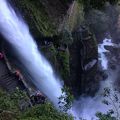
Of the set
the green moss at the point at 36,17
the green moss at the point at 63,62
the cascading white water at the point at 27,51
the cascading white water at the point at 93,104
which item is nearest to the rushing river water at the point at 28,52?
the cascading white water at the point at 27,51

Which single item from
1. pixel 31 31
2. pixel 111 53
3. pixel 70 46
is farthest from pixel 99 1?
pixel 111 53

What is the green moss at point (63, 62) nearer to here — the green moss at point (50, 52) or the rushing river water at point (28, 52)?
the green moss at point (50, 52)

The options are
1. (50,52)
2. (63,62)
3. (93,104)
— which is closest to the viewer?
(50,52)

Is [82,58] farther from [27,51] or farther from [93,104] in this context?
[27,51]

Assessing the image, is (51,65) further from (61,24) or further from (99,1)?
(99,1)

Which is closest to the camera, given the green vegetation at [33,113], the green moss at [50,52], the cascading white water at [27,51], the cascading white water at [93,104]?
the green vegetation at [33,113]

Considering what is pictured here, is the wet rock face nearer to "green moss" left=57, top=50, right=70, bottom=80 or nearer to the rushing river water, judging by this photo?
"green moss" left=57, top=50, right=70, bottom=80

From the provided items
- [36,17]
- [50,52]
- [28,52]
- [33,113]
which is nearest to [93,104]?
[50,52]

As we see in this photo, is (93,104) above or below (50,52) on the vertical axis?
above
